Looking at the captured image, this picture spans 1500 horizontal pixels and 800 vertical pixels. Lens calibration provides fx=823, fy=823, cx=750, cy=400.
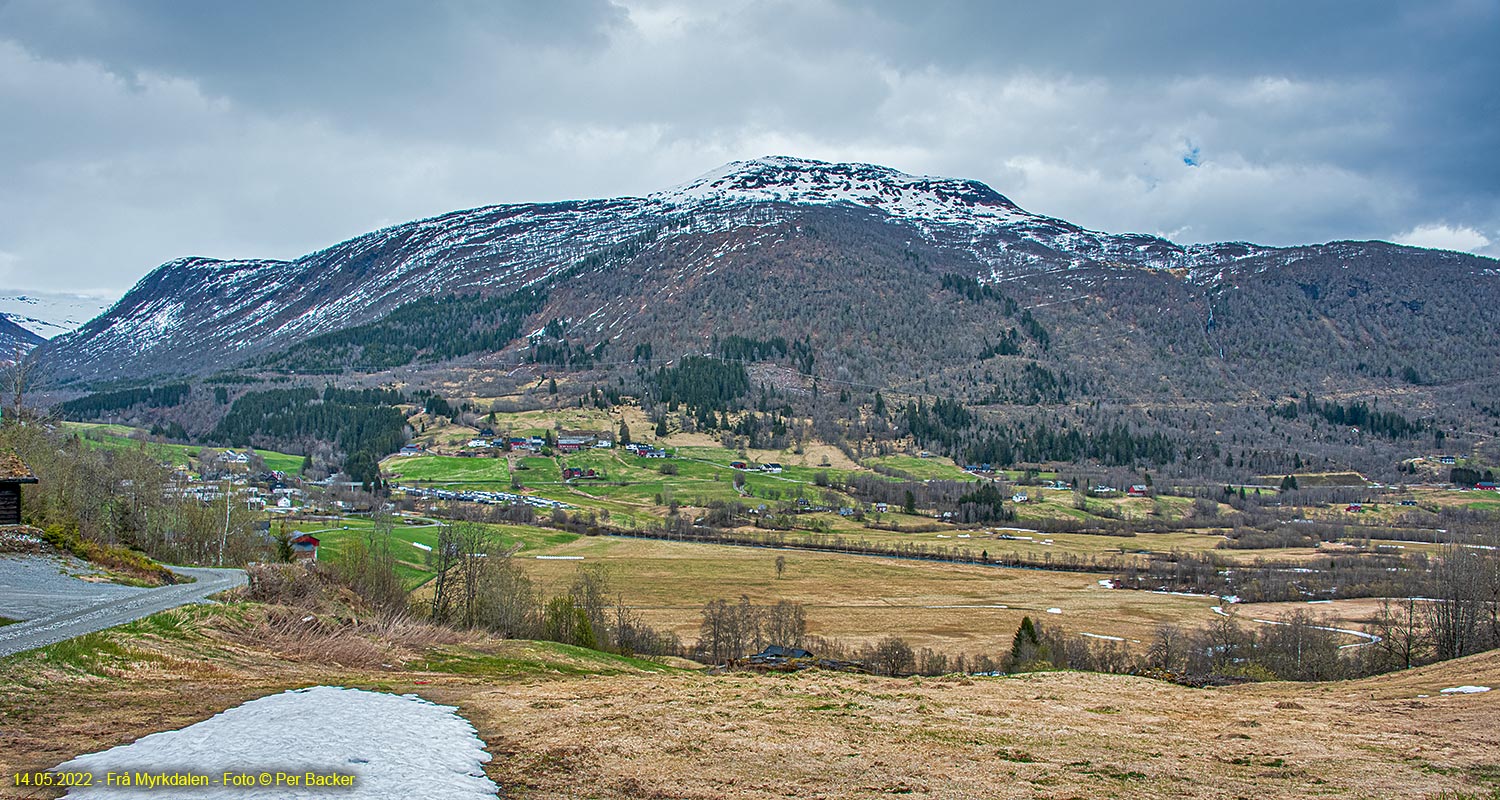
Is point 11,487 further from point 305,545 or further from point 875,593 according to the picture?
point 875,593

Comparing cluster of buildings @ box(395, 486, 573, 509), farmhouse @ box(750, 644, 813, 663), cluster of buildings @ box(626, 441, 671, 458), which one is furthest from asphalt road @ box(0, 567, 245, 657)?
cluster of buildings @ box(626, 441, 671, 458)

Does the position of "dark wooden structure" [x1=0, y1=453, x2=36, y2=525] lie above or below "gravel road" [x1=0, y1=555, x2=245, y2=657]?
above

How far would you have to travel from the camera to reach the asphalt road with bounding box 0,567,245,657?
61.3ft

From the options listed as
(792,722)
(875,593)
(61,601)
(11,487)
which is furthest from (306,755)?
(875,593)

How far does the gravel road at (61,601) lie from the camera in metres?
19.5

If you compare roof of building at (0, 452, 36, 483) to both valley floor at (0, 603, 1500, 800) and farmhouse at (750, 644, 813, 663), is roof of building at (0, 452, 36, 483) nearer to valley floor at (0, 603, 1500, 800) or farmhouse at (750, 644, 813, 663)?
valley floor at (0, 603, 1500, 800)

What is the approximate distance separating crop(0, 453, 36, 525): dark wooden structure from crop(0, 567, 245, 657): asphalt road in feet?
30.8

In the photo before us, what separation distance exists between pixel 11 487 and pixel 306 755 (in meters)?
32.8

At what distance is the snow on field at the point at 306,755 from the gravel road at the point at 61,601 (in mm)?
7644

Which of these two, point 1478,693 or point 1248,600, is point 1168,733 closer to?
point 1478,693

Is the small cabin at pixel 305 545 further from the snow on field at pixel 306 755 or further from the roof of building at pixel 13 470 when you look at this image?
the snow on field at pixel 306 755

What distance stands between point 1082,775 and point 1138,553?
4495 inches

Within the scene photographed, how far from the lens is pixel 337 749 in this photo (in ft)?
42.5

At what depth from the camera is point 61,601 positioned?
23.9 meters
